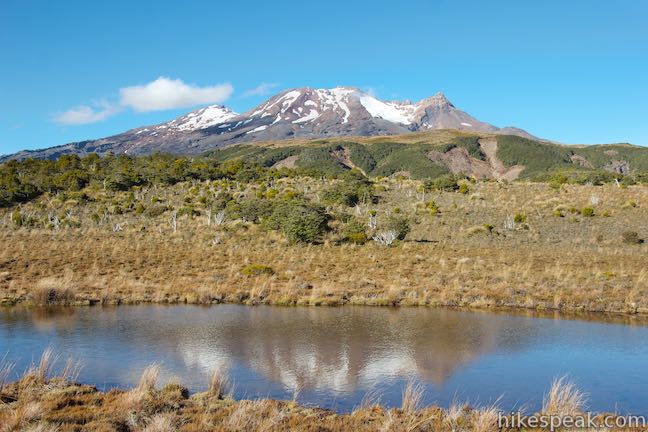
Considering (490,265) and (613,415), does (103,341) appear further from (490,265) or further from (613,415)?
(490,265)

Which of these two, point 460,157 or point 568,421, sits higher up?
point 460,157

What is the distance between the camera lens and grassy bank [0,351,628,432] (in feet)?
25.3

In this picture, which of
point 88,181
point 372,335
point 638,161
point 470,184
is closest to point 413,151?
point 638,161

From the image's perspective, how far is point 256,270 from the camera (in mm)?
24484

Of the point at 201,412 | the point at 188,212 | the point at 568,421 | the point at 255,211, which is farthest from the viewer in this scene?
the point at 188,212

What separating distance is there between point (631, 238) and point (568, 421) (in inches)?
1117

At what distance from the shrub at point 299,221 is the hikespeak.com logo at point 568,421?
25084 millimetres

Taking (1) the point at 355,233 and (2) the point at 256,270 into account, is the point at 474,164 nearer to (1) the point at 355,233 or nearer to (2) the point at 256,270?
(1) the point at 355,233

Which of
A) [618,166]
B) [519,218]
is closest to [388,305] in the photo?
[519,218]

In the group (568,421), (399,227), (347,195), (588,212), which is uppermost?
(347,195)

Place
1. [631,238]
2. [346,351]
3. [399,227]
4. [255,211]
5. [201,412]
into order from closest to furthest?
1. [201,412]
2. [346,351]
3. [631,238]
4. [399,227]
5. [255,211]

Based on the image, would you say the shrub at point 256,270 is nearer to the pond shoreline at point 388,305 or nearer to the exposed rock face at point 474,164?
the pond shoreline at point 388,305

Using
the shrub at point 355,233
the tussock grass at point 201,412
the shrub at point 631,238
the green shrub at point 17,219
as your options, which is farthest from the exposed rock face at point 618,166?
the tussock grass at point 201,412

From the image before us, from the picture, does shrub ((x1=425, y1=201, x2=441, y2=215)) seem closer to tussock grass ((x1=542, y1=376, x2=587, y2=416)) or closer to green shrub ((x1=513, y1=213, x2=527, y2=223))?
green shrub ((x1=513, y1=213, x2=527, y2=223))
